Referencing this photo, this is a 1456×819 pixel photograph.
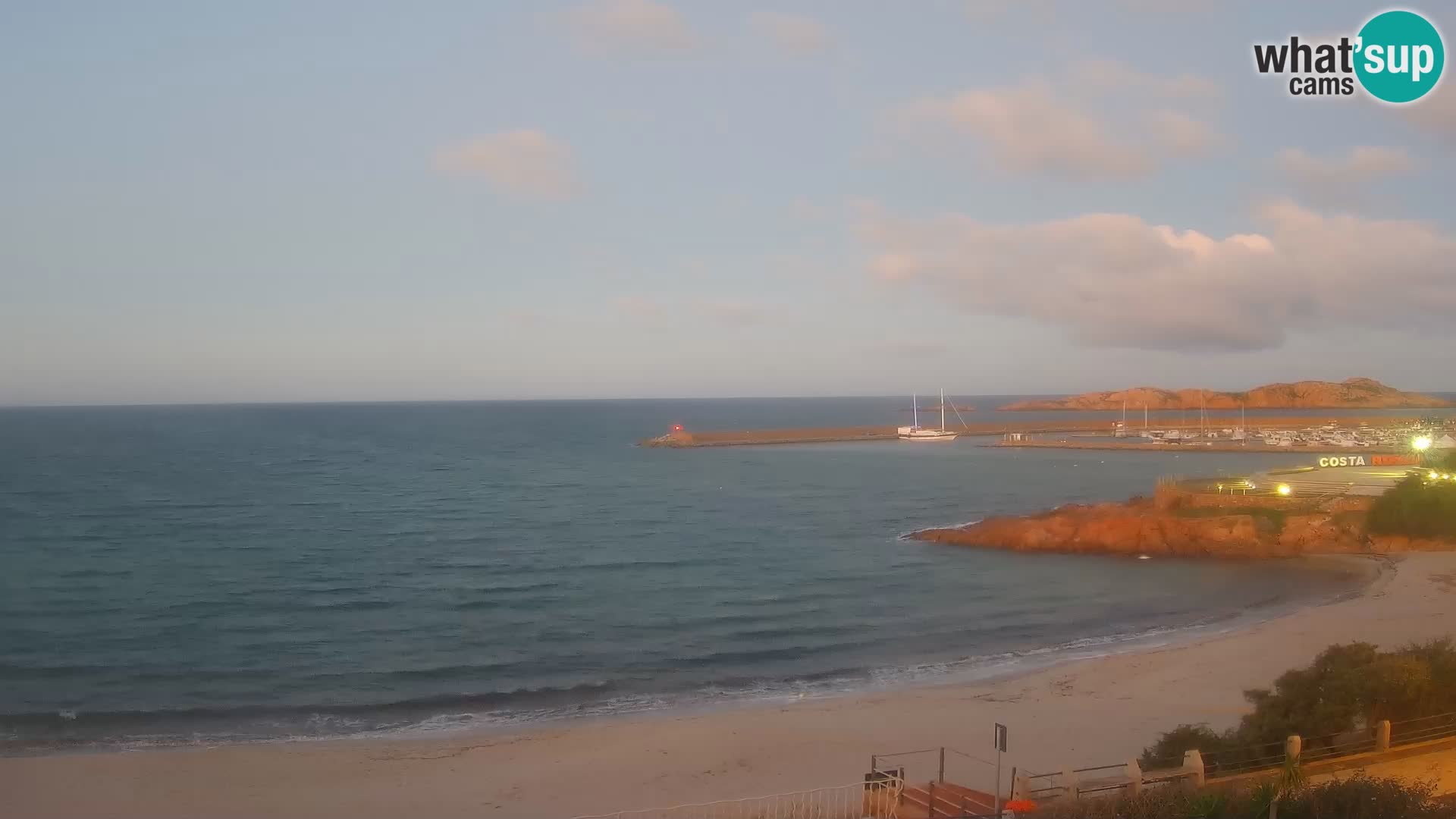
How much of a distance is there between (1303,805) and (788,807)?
23.4ft

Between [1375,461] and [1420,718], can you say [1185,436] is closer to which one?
[1375,461]

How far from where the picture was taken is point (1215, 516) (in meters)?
43.3

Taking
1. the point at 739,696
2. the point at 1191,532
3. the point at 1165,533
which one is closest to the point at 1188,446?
the point at 1165,533

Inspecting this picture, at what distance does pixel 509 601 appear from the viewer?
110 feet

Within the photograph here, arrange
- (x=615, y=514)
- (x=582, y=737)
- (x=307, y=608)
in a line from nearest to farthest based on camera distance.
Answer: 1. (x=582, y=737)
2. (x=307, y=608)
3. (x=615, y=514)

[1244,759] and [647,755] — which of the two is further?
[647,755]

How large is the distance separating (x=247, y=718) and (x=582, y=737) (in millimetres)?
7697

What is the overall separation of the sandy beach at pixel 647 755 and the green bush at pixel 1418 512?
2138cm

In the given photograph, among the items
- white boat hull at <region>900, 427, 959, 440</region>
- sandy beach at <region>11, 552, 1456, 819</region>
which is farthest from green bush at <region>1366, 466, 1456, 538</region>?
white boat hull at <region>900, 427, 959, 440</region>

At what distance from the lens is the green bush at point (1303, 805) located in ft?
32.2

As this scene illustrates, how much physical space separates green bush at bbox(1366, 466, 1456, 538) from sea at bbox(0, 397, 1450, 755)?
19.2 feet

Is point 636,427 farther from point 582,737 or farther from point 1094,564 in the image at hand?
point 582,737

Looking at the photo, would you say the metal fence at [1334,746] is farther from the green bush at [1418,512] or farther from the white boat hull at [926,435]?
the white boat hull at [926,435]

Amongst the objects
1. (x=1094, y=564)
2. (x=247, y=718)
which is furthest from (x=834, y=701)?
(x=1094, y=564)
